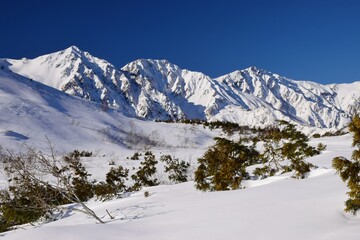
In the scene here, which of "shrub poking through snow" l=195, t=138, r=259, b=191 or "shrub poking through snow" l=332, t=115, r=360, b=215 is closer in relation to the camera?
"shrub poking through snow" l=332, t=115, r=360, b=215

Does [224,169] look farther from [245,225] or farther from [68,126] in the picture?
[68,126]

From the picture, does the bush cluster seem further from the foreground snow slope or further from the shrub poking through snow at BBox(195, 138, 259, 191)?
the foreground snow slope

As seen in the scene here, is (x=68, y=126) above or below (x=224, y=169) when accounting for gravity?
above

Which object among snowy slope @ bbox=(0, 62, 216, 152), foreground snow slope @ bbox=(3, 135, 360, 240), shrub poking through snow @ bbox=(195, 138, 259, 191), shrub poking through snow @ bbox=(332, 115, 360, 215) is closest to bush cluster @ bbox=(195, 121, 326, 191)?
shrub poking through snow @ bbox=(195, 138, 259, 191)

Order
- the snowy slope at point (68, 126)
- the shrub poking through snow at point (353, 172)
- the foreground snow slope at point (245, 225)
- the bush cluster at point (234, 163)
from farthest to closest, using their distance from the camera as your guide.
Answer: the snowy slope at point (68, 126) → the bush cluster at point (234, 163) → the shrub poking through snow at point (353, 172) → the foreground snow slope at point (245, 225)

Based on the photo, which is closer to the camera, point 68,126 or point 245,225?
point 245,225

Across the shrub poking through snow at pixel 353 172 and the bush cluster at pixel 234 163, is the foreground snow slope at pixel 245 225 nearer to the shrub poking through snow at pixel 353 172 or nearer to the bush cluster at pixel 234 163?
the shrub poking through snow at pixel 353 172

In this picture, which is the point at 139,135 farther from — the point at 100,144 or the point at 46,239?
the point at 46,239

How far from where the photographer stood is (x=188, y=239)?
19.5 feet

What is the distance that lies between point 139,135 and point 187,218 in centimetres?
9563

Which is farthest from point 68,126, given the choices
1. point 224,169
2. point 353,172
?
point 353,172

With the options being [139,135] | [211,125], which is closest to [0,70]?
[139,135]

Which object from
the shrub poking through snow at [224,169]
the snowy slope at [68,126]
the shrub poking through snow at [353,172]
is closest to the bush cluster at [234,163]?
the shrub poking through snow at [224,169]

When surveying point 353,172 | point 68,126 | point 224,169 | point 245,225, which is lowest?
point 245,225
